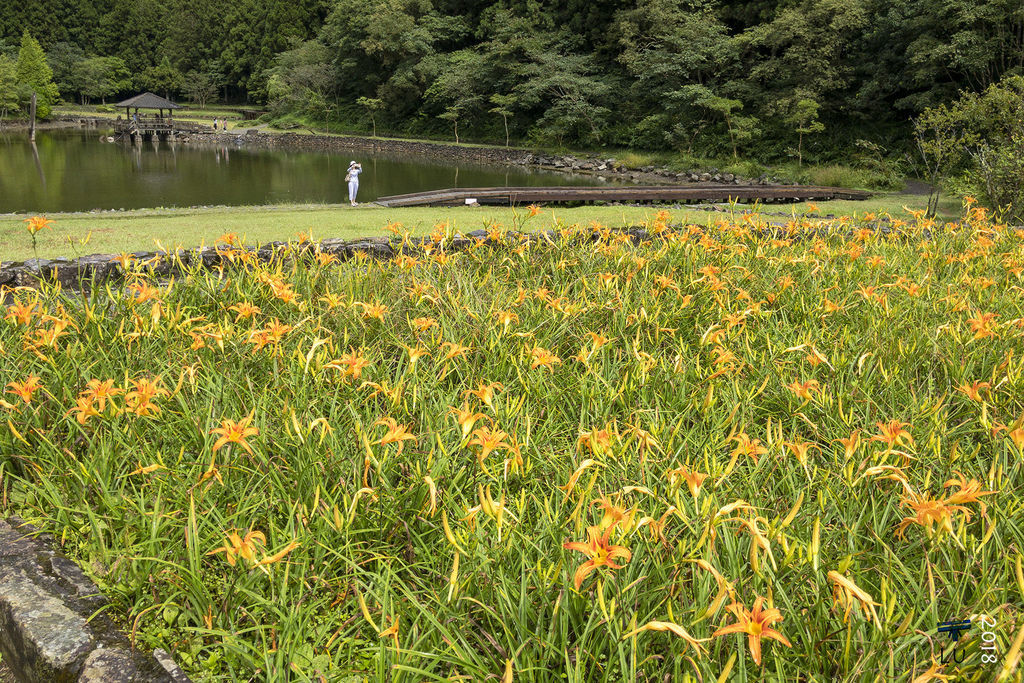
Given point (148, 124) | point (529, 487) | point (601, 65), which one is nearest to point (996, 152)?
point (529, 487)

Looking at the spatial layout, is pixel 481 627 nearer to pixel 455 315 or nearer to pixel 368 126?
pixel 455 315

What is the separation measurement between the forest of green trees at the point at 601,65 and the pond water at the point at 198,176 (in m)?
4.88

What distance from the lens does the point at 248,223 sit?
859 centimetres

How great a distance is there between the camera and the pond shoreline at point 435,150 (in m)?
22.0

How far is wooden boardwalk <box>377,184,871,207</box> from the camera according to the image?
12.3 meters

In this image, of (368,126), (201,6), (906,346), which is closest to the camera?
(906,346)

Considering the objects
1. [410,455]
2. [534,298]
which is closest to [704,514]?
[410,455]

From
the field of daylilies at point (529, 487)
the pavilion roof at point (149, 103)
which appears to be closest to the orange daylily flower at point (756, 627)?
the field of daylilies at point (529, 487)

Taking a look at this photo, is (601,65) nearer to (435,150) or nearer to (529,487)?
(435,150)

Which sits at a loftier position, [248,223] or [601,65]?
[601,65]

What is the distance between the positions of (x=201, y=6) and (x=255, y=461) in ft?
208

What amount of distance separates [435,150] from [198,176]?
13245 mm

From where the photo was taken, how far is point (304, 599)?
5.66 feet

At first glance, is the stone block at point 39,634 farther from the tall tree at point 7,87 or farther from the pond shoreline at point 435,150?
the tall tree at point 7,87
